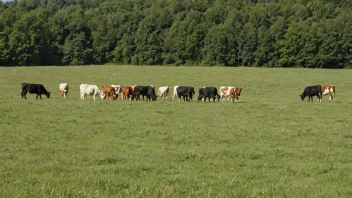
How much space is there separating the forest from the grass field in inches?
2251

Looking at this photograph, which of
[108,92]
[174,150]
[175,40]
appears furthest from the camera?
[175,40]

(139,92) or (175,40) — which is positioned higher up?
(175,40)

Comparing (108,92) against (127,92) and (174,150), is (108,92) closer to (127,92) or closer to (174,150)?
(127,92)

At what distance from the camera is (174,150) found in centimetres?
1209

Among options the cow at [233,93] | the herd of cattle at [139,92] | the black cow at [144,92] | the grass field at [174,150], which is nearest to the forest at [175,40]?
the herd of cattle at [139,92]

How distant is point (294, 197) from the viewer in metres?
6.63

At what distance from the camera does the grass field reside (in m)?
7.31

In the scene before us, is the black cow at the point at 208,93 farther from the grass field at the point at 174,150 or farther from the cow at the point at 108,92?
the cow at the point at 108,92

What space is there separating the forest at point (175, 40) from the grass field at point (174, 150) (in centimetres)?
5718

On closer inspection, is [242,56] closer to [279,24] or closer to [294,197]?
[279,24]

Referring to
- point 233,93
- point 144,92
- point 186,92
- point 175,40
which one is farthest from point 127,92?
point 175,40

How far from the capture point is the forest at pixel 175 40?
79.2 m

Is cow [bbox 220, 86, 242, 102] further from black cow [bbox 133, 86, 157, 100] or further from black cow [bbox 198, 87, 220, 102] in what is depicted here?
black cow [bbox 133, 86, 157, 100]

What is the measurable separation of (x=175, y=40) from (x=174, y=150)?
83.5 meters
